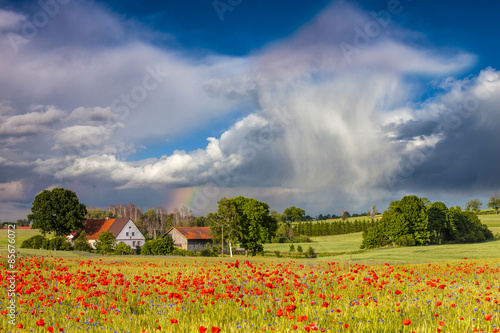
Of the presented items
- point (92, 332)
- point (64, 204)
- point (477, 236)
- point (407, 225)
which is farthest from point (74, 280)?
point (477, 236)

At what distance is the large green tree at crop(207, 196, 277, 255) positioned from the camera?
230 feet

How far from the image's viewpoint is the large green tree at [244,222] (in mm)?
70000

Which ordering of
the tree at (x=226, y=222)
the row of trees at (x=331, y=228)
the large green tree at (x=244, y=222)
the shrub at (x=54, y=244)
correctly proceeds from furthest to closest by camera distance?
the row of trees at (x=331, y=228) → the large green tree at (x=244, y=222) → the tree at (x=226, y=222) → the shrub at (x=54, y=244)

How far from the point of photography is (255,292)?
10648mm

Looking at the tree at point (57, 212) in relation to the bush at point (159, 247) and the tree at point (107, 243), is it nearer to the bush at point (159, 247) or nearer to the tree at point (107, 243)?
the tree at point (107, 243)

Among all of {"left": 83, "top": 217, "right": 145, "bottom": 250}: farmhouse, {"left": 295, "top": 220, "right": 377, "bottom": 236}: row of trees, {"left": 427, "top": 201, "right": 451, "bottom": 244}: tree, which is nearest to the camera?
{"left": 427, "top": 201, "right": 451, "bottom": 244}: tree

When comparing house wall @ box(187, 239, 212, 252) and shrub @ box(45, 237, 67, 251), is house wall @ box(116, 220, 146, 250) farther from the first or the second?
shrub @ box(45, 237, 67, 251)

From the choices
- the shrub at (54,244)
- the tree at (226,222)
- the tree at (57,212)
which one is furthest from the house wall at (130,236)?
the tree at (226,222)

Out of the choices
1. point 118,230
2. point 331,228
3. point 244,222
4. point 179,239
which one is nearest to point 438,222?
point 244,222

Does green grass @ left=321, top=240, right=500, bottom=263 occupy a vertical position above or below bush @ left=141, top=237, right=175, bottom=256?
below

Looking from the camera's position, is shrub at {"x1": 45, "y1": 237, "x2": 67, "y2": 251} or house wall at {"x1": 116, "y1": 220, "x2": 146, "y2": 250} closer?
shrub at {"x1": 45, "y1": 237, "x2": 67, "y2": 251}

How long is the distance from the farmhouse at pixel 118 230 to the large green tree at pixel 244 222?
37333 mm

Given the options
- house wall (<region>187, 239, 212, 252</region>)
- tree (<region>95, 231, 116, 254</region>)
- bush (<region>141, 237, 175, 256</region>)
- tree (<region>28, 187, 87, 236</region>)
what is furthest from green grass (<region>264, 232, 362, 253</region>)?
tree (<region>28, 187, 87, 236</region>)

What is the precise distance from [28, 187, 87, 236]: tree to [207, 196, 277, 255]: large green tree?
114ft
